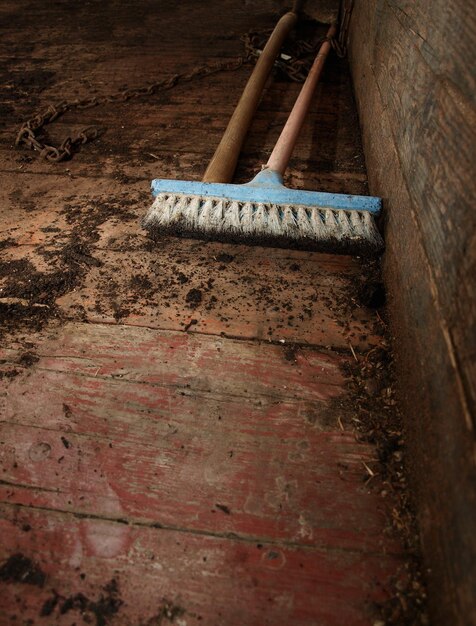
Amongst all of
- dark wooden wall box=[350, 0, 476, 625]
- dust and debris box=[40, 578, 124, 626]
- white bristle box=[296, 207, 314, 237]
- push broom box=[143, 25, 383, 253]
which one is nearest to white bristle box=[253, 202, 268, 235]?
push broom box=[143, 25, 383, 253]

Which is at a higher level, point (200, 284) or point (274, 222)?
point (274, 222)

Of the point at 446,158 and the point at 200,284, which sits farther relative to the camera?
the point at 200,284

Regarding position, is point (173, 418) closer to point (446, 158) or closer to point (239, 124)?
point (446, 158)

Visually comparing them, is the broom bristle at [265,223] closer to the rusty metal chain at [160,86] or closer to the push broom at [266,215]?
the push broom at [266,215]

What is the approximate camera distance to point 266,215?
1.77 meters

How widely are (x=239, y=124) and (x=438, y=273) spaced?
1.66 m

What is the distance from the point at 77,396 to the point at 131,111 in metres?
2.19

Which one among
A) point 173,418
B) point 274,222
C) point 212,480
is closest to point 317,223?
point 274,222

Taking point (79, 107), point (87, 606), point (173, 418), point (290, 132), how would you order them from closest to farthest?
point (87, 606) < point (173, 418) < point (290, 132) < point (79, 107)

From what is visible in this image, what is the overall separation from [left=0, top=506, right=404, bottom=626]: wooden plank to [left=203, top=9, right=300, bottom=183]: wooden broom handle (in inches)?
56.9

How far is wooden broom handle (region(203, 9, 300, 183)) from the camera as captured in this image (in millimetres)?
2065

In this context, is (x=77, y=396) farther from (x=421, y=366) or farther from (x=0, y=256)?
(x=421, y=366)

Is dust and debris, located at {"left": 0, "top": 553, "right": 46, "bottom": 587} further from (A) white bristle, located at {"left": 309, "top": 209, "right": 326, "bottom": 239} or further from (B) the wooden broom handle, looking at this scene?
(B) the wooden broom handle

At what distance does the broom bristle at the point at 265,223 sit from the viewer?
5.56ft
